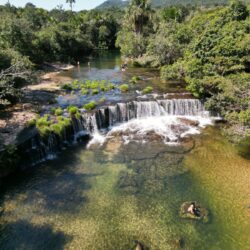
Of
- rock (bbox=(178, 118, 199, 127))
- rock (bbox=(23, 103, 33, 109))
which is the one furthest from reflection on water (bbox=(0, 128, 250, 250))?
rock (bbox=(23, 103, 33, 109))

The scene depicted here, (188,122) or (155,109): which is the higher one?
(155,109)

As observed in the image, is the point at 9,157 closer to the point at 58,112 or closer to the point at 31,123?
the point at 31,123

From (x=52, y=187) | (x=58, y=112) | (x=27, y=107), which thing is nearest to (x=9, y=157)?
(x=52, y=187)

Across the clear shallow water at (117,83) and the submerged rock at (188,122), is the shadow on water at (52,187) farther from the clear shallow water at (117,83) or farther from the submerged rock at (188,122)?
the submerged rock at (188,122)

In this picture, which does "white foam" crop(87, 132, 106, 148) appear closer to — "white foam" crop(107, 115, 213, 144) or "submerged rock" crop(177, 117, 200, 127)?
"white foam" crop(107, 115, 213, 144)

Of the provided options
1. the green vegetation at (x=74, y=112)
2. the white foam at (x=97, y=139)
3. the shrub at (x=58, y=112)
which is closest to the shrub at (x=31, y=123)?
the shrub at (x=58, y=112)

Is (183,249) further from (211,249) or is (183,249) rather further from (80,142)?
(80,142)
